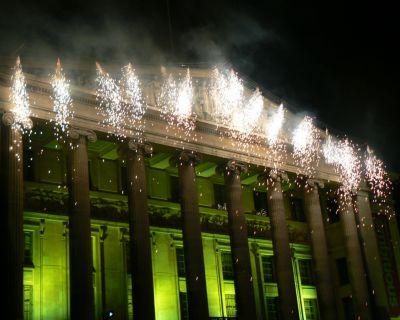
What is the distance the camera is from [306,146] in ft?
132

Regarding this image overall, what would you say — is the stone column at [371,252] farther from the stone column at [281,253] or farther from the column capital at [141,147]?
the column capital at [141,147]

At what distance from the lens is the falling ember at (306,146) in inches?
1527

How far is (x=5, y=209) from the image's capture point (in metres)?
24.2

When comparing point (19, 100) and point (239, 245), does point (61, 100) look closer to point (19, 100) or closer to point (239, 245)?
point (19, 100)

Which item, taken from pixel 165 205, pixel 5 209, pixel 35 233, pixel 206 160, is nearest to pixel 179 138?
pixel 206 160

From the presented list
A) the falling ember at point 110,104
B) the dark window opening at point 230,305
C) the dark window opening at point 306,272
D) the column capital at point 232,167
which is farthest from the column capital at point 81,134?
the dark window opening at point 306,272

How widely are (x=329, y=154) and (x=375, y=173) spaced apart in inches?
246

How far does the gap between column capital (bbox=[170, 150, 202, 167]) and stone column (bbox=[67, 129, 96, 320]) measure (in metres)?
5.43

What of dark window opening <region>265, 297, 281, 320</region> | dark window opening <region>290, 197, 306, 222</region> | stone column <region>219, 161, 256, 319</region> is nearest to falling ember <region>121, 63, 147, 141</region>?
stone column <region>219, 161, 256, 319</region>

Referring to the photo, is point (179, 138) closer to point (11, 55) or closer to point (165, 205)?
point (165, 205)

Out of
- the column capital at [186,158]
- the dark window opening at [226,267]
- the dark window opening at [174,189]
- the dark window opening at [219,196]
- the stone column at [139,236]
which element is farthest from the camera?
the dark window opening at [219,196]

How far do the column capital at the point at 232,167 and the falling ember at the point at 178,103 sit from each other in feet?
10.1

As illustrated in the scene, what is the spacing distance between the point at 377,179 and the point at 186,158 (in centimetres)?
2002

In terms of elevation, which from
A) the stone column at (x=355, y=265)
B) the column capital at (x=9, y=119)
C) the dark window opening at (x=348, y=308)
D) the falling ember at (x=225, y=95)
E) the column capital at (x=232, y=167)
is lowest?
the dark window opening at (x=348, y=308)
